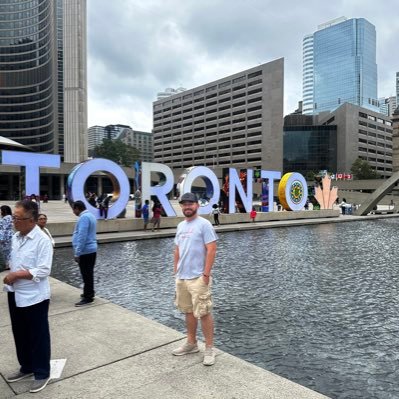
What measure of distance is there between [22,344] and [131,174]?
72.6m

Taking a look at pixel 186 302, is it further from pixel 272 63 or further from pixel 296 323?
pixel 272 63

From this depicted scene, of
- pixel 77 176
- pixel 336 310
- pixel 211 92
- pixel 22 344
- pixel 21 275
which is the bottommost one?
pixel 336 310

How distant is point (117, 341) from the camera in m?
4.56

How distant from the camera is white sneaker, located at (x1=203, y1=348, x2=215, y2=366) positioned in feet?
12.7

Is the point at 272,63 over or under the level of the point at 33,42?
under

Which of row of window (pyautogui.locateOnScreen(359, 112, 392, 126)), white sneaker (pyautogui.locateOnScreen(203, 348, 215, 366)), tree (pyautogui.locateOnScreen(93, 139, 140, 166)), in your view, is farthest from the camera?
row of window (pyautogui.locateOnScreen(359, 112, 392, 126))

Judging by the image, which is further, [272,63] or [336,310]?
[272,63]

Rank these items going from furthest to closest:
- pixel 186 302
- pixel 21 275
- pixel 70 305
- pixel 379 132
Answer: pixel 379 132, pixel 70 305, pixel 186 302, pixel 21 275

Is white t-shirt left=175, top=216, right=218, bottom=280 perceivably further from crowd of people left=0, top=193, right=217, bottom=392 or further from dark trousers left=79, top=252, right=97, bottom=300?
dark trousers left=79, top=252, right=97, bottom=300

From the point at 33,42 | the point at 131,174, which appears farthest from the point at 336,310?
the point at 33,42

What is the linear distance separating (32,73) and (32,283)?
132597mm

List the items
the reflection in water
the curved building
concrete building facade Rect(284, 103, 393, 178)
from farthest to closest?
concrete building facade Rect(284, 103, 393, 178) < the curved building < the reflection in water

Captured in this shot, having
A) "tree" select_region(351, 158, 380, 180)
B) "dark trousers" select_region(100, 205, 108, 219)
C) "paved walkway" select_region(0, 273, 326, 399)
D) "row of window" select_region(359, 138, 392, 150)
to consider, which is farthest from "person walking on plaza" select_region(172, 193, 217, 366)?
"row of window" select_region(359, 138, 392, 150)

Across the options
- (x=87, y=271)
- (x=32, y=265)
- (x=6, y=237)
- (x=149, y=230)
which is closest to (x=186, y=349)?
(x=32, y=265)
